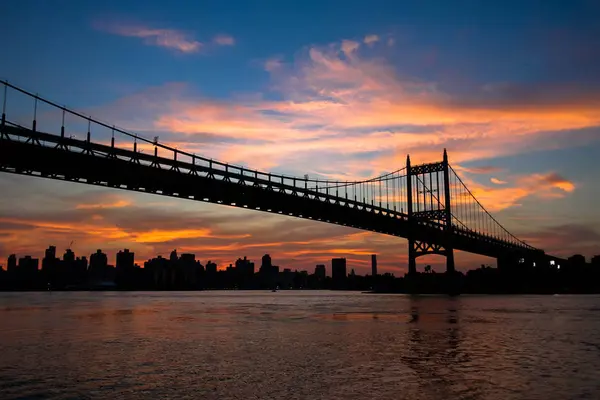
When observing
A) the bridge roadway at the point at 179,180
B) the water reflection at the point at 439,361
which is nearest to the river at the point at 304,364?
the water reflection at the point at 439,361

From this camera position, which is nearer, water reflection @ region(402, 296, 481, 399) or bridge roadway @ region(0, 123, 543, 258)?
water reflection @ region(402, 296, 481, 399)

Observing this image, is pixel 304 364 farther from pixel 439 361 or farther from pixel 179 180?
pixel 179 180

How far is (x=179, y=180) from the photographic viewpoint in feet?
190

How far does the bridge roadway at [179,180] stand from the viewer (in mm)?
46906

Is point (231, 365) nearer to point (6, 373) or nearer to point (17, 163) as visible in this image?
point (6, 373)

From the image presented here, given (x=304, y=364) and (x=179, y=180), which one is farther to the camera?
(x=179, y=180)

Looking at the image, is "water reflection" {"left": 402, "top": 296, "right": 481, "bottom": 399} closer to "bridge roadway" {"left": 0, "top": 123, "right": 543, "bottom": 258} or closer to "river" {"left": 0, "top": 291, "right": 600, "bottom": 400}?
"river" {"left": 0, "top": 291, "right": 600, "bottom": 400}

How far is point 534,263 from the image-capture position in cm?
12556

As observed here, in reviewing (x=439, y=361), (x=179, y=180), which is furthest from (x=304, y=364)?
(x=179, y=180)

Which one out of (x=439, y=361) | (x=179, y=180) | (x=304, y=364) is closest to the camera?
(x=304, y=364)

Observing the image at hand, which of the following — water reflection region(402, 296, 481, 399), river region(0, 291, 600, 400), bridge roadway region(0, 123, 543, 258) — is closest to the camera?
water reflection region(402, 296, 481, 399)

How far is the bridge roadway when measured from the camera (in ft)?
154

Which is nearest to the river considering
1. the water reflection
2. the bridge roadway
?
the water reflection

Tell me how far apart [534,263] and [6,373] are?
410 feet
